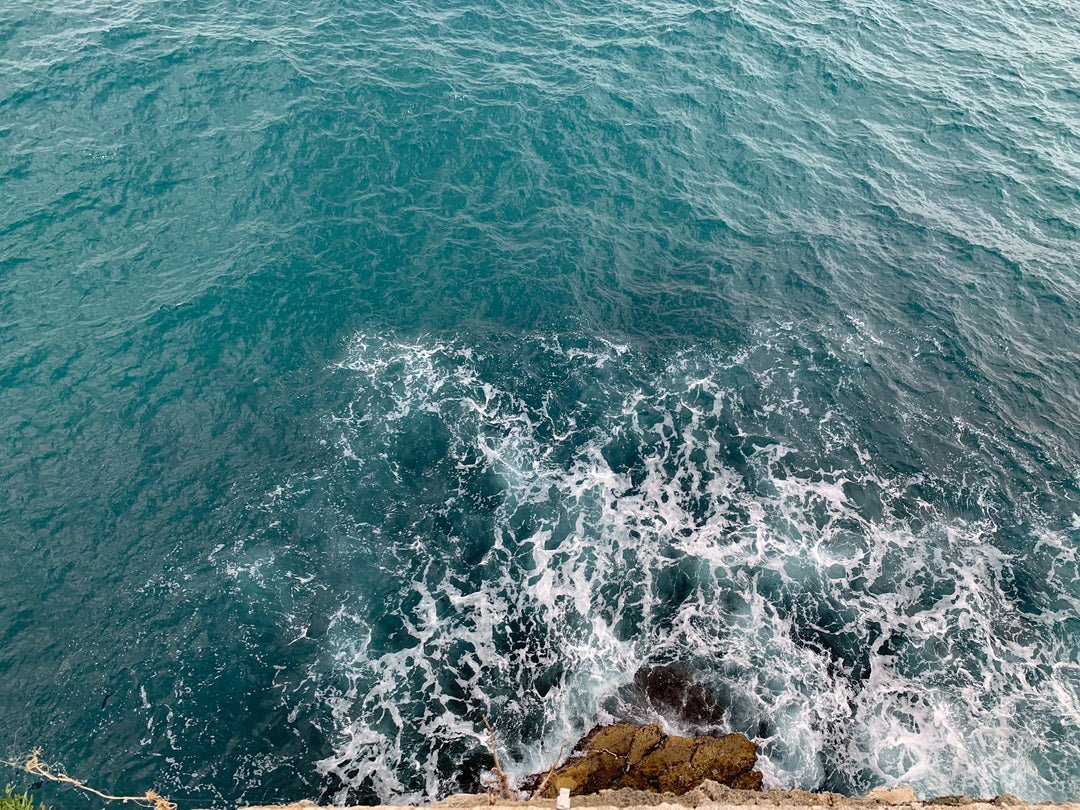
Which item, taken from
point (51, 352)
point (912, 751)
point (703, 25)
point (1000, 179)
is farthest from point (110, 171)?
point (1000, 179)

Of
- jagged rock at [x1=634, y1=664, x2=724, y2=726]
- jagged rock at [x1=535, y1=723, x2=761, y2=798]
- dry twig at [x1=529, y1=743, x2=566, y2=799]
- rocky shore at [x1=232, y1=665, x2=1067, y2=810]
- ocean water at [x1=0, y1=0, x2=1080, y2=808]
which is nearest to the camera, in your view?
rocky shore at [x1=232, y1=665, x2=1067, y2=810]

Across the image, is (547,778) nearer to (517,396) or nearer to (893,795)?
(893,795)

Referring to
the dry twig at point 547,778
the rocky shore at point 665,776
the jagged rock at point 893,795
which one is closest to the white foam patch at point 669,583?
the rocky shore at point 665,776

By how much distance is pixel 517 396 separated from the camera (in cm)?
5794

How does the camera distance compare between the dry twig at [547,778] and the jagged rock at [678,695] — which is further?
the jagged rock at [678,695]

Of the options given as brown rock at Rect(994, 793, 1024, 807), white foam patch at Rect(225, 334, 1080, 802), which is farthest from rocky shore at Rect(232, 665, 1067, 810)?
white foam patch at Rect(225, 334, 1080, 802)

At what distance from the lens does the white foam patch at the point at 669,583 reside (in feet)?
135

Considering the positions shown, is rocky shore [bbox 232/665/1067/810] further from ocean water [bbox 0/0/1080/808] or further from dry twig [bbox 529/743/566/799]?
ocean water [bbox 0/0/1080/808]

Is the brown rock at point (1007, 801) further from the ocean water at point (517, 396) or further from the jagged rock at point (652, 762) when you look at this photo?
the jagged rock at point (652, 762)

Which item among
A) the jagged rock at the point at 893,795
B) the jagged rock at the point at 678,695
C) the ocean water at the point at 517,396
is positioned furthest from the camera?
the ocean water at the point at 517,396

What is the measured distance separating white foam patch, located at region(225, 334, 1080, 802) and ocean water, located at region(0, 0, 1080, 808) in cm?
29

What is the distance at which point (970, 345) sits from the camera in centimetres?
6100

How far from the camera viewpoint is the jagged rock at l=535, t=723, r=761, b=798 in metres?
38.1

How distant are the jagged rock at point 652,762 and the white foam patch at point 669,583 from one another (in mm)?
1826
